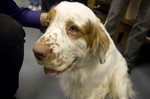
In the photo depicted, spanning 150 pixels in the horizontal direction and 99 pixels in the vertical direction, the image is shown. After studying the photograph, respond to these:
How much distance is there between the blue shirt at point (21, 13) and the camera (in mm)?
1375

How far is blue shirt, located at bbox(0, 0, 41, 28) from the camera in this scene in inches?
54.1

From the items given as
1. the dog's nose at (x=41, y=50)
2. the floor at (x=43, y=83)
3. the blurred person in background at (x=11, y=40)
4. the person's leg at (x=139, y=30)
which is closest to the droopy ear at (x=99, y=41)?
the dog's nose at (x=41, y=50)

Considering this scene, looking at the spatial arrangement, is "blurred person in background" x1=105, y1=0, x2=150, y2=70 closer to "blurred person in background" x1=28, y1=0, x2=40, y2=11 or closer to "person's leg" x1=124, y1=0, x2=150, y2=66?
"person's leg" x1=124, y1=0, x2=150, y2=66

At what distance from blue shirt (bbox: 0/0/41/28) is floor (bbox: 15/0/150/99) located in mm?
452

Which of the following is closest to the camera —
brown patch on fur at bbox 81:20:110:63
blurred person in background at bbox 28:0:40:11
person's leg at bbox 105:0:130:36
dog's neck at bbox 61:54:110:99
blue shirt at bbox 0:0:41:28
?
brown patch on fur at bbox 81:20:110:63

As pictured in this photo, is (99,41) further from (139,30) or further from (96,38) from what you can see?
(139,30)

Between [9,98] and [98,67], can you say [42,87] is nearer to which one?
[9,98]

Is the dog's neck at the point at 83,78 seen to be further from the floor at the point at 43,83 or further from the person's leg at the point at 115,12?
the person's leg at the point at 115,12

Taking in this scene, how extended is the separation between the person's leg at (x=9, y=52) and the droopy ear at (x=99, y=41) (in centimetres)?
48

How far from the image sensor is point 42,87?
1.64 meters

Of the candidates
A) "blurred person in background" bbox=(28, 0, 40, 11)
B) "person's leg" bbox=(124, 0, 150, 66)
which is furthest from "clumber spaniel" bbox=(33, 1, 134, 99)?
"blurred person in background" bbox=(28, 0, 40, 11)

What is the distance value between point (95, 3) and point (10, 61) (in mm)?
1342

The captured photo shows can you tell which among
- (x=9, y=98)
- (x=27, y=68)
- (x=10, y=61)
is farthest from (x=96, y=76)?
(x=27, y=68)

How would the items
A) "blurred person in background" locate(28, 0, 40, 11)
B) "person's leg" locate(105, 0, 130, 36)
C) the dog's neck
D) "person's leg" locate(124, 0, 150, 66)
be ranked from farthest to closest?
"blurred person in background" locate(28, 0, 40, 11) → "person's leg" locate(105, 0, 130, 36) → "person's leg" locate(124, 0, 150, 66) → the dog's neck
